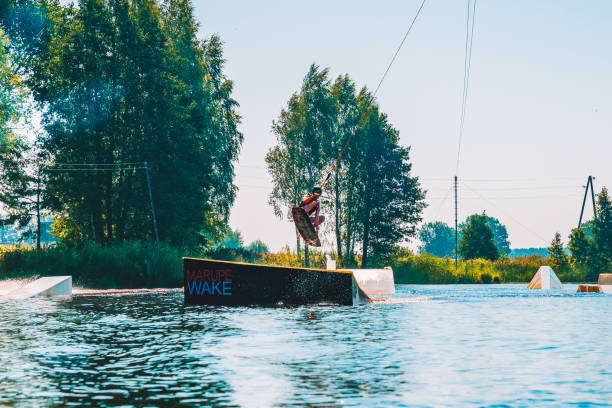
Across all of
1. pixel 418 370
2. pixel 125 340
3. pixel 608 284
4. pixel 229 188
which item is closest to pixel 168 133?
pixel 229 188

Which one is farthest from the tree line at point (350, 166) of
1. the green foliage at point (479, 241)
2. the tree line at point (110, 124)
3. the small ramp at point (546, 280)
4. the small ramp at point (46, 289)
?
the small ramp at point (46, 289)

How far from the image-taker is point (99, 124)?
177 feet

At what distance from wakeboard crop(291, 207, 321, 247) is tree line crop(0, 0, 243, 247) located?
29.1 metres

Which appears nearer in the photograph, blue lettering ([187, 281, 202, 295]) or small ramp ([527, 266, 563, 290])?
blue lettering ([187, 281, 202, 295])

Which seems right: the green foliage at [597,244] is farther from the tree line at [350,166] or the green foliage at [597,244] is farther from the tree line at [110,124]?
the tree line at [110,124]

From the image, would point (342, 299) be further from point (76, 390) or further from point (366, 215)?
point (366, 215)

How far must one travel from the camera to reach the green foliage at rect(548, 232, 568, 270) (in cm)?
6294

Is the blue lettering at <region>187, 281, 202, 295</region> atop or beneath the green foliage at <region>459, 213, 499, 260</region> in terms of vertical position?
beneath

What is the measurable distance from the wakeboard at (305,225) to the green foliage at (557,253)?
41.7 metres

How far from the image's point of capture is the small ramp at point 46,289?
109 feet

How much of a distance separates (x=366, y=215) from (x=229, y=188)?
51.1ft

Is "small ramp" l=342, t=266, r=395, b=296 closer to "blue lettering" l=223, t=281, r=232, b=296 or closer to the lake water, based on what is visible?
"blue lettering" l=223, t=281, r=232, b=296

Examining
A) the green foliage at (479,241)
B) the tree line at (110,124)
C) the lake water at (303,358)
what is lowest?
the lake water at (303,358)

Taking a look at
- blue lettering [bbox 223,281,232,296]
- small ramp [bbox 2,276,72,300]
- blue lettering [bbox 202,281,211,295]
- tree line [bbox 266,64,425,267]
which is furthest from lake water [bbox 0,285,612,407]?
tree line [bbox 266,64,425,267]
